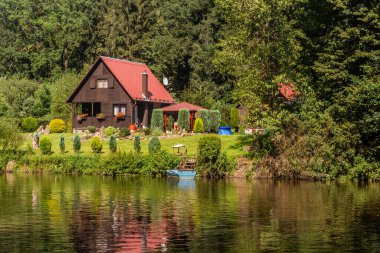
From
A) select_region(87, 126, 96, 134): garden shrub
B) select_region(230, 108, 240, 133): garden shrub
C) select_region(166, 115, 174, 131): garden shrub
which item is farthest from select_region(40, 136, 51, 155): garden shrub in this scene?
select_region(230, 108, 240, 133): garden shrub

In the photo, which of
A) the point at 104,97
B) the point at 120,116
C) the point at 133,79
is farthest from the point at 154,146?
the point at 133,79

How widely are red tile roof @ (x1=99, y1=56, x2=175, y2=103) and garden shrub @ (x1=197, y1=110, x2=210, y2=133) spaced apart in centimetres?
839

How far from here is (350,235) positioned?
2592 centimetres

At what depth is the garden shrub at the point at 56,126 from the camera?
7619 cm

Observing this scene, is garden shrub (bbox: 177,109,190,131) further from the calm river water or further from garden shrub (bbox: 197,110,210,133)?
the calm river water

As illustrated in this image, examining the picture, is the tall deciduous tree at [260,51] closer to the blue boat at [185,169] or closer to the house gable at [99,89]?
the blue boat at [185,169]

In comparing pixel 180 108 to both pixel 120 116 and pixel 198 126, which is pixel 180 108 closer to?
pixel 198 126

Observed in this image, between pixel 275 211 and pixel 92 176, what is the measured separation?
24.1m

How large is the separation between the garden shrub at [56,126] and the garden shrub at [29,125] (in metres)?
2.76

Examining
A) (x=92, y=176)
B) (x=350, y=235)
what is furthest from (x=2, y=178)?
(x=350, y=235)

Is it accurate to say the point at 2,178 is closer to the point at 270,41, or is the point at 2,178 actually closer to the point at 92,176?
the point at 92,176

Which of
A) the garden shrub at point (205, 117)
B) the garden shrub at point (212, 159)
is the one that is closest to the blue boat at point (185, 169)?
the garden shrub at point (212, 159)

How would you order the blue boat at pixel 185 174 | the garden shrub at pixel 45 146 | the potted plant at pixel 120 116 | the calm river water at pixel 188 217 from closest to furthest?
1. the calm river water at pixel 188 217
2. the blue boat at pixel 185 174
3. the garden shrub at pixel 45 146
4. the potted plant at pixel 120 116

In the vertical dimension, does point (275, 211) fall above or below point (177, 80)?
below
